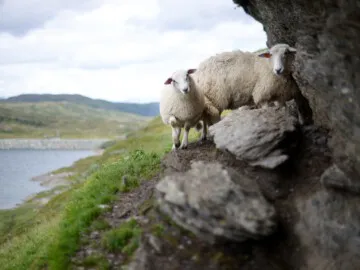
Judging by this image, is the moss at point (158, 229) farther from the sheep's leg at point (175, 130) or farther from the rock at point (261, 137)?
the sheep's leg at point (175, 130)

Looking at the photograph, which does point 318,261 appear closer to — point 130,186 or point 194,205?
point 194,205

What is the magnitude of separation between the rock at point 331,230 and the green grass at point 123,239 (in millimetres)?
3542

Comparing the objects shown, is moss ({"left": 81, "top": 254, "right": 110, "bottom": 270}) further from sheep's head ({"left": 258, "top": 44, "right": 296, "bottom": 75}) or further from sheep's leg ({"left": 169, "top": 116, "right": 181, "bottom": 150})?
sheep's head ({"left": 258, "top": 44, "right": 296, "bottom": 75})

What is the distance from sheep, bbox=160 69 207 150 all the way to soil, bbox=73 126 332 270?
1711 mm

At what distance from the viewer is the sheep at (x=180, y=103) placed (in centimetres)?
1155

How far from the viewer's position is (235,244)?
7523 mm

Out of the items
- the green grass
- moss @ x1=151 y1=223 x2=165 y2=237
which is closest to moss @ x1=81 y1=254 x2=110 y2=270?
the green grass

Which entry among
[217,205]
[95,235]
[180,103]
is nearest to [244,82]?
[180,103]

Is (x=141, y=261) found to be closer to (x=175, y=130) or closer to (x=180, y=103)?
(x=175, y=130)

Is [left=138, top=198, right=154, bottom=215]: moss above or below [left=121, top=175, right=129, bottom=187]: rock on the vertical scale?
below

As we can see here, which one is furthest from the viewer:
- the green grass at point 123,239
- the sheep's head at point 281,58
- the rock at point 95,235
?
the sheep's head at point 281,58

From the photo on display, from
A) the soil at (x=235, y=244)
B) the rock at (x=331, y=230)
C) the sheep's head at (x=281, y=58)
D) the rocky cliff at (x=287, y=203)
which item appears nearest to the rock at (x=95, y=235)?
the soil at (x=235, y=244)

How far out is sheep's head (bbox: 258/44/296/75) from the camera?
1118 centimetres

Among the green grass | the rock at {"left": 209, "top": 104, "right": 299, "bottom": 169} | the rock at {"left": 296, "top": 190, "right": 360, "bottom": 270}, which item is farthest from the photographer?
the rock at {"left": 209, "top": 104, "right": 299, "bottom": 169}
